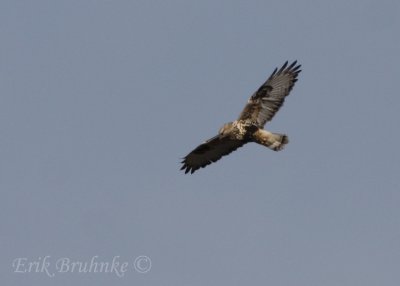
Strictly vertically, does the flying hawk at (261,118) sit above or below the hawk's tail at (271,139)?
above

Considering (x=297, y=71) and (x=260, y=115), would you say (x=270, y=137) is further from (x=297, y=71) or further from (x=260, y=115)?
(x=297, y=71)

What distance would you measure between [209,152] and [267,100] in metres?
1.85

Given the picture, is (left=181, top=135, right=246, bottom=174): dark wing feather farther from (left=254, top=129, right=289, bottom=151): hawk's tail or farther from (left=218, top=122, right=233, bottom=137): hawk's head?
(left=254, top=129, right=289, bottom=151): hawk's tail

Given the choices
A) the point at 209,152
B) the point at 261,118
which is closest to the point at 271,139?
the point at 261,118

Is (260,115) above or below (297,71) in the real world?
below

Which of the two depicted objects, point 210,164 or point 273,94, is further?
point 210,164

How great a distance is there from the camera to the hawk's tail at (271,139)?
60.6 feet

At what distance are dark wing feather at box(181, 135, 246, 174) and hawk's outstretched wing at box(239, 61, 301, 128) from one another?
2.17 ft

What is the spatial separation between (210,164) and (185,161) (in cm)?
56

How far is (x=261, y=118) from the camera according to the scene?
19.0 m

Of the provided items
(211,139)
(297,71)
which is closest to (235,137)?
(211,139)

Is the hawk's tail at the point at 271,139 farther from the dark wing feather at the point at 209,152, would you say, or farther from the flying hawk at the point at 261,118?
the dark wing feather at the point at 209,152

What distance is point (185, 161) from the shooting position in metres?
20.7

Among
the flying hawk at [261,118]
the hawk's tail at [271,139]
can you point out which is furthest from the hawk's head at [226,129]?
the hawk's tail at [271,139]
